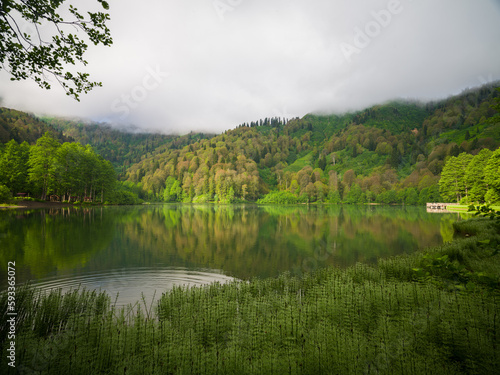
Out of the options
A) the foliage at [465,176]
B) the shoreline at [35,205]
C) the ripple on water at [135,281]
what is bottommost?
the ripple on water at [135,281]

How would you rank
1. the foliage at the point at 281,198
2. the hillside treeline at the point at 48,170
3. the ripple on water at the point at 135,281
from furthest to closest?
the foliage at the point at 281,198, the hillside treeline at the point at 48,170, the ripple on water at the point at 135,281

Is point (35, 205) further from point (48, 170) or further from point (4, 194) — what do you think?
point (48, 170)

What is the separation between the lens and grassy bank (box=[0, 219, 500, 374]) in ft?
14.6

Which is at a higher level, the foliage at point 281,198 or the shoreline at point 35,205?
the foliage at point 281,198

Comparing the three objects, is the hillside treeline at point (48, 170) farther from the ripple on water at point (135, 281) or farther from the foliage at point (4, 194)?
the ripple on water at point (135, 281)

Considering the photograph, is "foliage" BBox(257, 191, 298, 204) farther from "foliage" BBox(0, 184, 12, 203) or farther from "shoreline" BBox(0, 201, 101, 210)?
"foliage" BBox(0, 184, 12, 203)

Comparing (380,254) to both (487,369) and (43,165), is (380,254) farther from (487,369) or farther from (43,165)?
(43,165)

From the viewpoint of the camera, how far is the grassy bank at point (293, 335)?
14.6 ft

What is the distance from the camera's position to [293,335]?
592cm

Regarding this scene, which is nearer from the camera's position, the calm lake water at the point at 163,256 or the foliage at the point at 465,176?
the calm lake water at the point at 163,256

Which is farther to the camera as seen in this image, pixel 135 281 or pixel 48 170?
pixel 48 170

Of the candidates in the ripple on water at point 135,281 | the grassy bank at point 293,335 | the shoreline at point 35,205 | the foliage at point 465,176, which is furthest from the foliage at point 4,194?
the foliage at point 465,176

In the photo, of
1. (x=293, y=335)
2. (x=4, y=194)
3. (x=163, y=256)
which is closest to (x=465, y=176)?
(x=163, y=256)

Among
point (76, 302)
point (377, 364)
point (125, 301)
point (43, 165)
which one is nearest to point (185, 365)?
point (377, 364)
